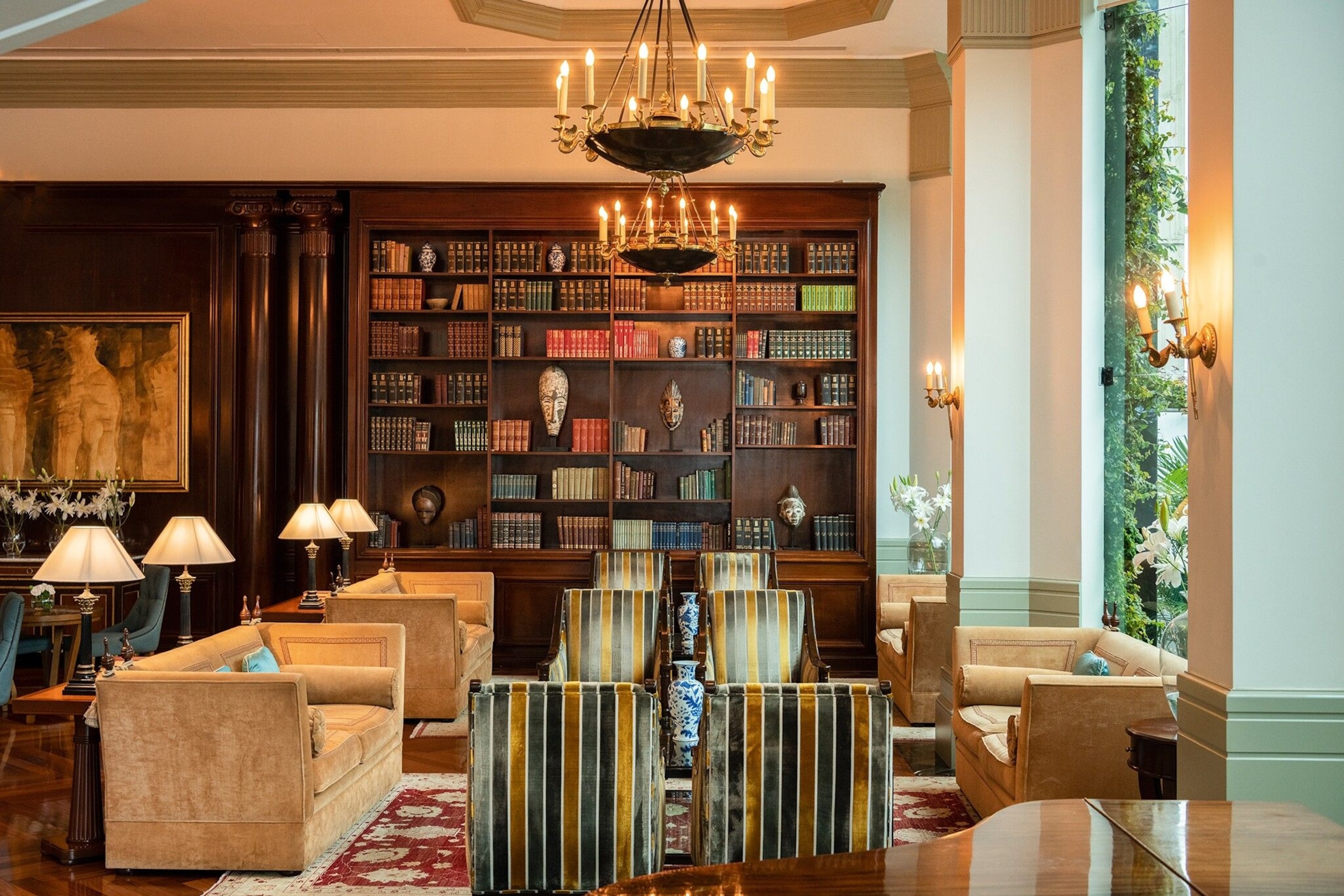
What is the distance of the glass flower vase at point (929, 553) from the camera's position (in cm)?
827

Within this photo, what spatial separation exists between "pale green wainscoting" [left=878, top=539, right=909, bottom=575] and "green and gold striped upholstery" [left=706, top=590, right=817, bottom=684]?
2970mm

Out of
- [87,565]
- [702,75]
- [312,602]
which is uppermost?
[702,75]

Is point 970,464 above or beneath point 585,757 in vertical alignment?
above

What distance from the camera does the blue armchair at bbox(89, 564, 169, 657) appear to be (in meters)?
7.57

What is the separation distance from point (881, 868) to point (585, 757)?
1336 mm

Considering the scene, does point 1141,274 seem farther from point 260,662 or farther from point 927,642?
point 260,662

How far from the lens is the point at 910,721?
698cm

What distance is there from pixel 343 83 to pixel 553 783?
7.26 meters

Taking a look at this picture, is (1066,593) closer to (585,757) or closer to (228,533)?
(585,757)

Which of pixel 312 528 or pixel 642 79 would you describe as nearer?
pixel 642 79

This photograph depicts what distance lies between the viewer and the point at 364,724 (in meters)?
5.14

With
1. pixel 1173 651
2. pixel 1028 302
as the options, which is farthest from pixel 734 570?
pixel 1173 651

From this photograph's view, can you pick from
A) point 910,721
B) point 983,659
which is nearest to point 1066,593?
point 983,659

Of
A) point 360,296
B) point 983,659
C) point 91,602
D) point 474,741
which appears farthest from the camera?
point 360,296
